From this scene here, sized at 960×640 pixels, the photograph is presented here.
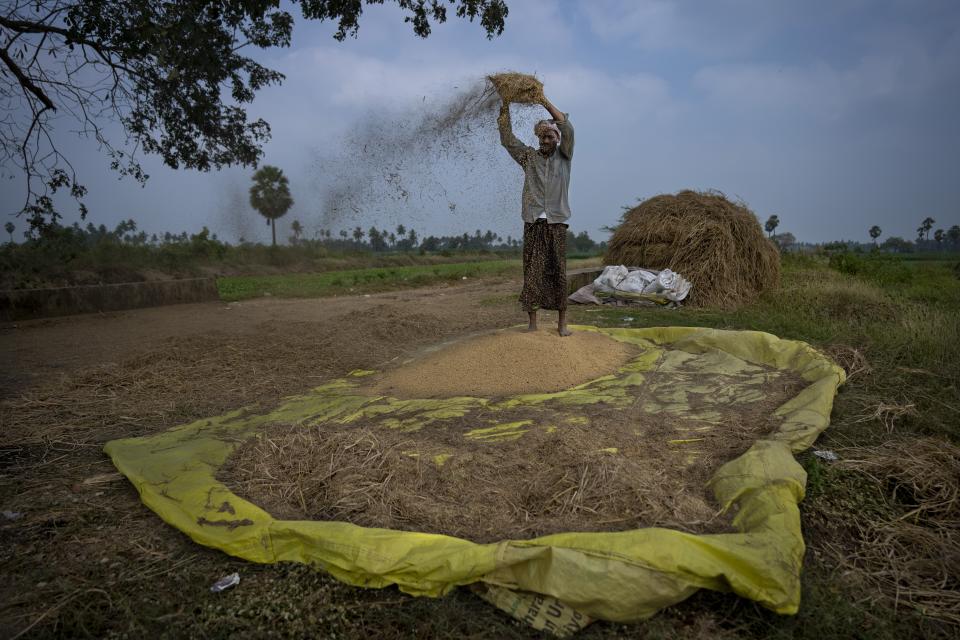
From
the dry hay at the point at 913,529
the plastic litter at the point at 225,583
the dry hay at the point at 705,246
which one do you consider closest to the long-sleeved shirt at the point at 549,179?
the dry hay at the point at 913,529

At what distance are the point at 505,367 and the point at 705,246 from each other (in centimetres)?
565

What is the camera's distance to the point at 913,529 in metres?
1.87

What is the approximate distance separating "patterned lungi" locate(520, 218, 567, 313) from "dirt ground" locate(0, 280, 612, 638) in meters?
1.38

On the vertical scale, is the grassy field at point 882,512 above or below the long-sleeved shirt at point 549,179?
below

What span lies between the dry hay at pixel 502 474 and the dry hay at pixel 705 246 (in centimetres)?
560

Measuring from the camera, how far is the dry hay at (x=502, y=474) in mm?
1935

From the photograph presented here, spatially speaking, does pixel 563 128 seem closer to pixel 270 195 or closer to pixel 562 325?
pixel 562 325

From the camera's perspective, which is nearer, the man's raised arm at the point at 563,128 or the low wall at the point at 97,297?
the man's raised arm at the point at 563,128

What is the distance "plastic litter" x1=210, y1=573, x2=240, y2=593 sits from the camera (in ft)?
5.61

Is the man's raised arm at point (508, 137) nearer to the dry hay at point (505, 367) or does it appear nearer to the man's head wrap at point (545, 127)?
the man's head wrap at point (545, 127)

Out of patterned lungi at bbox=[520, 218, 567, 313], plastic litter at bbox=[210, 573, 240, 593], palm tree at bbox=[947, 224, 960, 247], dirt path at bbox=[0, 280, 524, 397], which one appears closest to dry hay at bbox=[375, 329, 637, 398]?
patterned lungi at bbox=[520, 218, 567, 313]

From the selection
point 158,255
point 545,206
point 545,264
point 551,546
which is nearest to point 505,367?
point 545,264

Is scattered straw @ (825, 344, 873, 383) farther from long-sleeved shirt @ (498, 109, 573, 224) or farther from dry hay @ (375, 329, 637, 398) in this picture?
long-sleeved shirt @ (498, 109, 573, 224)

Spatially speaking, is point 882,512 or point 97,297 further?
point 97,297
